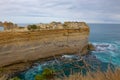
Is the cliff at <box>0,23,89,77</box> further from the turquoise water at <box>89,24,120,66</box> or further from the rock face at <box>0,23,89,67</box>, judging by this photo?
the turquoise water at <box>89,24,120,66</box>

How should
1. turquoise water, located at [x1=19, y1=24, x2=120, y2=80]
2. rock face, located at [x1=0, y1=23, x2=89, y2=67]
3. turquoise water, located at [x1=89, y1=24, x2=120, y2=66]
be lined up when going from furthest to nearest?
rock face, located at [x1=0, y1=23, x2=89, y2=67] < turquoise water, located at [x1=89, y1=24, x2=120, y2=66] < turquoise water, located at [x1=19, y1=24, x2=120, y2=80]

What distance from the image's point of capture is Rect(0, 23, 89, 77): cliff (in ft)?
70.4

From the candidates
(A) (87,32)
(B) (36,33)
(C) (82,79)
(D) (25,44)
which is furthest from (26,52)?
(C) (82,79)

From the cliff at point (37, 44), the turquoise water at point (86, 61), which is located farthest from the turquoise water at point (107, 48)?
the cliff at point (37, 44)

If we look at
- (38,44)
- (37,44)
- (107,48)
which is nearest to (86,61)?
(37,44)

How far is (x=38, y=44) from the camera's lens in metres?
24.8

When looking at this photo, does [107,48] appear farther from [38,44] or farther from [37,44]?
[37,44]

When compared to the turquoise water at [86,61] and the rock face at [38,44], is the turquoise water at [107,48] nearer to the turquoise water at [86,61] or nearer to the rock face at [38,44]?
the turquoise water at [86,61]

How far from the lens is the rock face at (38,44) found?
21.5 metres

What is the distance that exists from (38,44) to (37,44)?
0.18 m

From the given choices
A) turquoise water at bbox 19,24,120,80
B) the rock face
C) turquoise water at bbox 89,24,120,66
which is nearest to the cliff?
the rock face

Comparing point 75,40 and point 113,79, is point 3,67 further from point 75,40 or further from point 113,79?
point 113,79

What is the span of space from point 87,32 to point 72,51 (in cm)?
409

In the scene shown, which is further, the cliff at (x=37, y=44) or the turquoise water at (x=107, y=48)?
the cliff at (x=37, y=44)
